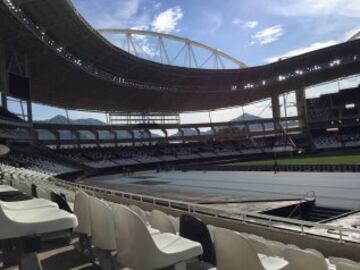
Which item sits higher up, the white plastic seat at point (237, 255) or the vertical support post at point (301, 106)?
the vertical support post at point (301, 106)

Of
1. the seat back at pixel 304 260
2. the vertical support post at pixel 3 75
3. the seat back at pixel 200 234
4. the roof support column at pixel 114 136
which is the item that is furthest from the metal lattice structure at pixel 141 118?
the seat back at pixel 304 260

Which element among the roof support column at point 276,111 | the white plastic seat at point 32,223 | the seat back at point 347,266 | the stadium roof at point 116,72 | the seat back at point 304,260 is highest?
the stadium roof at point 116,72

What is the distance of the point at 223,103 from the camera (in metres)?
85.2

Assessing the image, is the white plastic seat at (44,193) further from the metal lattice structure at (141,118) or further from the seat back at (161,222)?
the metal lattice structure at (141,118)

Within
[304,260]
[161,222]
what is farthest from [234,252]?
[161,222]

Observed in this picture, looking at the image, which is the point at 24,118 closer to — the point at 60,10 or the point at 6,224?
the point at 60,10

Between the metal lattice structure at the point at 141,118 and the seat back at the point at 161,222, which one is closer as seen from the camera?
the seat back at the point at 161,222

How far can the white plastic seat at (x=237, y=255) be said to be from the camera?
2.88 m

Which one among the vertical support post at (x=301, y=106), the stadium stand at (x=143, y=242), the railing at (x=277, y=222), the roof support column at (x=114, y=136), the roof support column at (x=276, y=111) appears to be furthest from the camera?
the roof support column at (x=276, y=111)

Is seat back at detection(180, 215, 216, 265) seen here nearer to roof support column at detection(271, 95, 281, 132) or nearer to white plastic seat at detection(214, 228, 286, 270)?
white plastic seat at detection(214, 228, 286, 270)

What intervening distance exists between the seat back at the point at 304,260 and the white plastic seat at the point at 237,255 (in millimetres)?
453

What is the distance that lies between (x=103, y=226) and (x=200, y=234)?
87 centimetres

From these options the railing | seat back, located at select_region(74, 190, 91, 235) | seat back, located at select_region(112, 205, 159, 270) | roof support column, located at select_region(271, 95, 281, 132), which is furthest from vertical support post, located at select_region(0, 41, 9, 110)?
roof support column, located at select_region(271, 95, 281, 132)

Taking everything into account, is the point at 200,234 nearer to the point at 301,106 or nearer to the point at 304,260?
the point at 304,260
